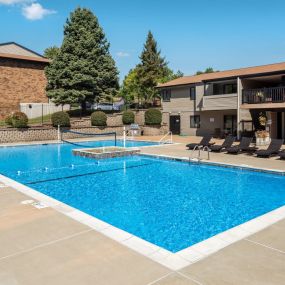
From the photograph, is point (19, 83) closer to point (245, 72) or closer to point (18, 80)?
point (18, 80)

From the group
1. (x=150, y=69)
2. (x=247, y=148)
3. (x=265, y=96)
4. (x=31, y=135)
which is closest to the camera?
(x=247, y=148)

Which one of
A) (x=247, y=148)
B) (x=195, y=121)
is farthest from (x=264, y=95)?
(x=195, y=121)

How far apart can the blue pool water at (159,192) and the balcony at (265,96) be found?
32.5 ft

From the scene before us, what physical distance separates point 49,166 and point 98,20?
85.4ft

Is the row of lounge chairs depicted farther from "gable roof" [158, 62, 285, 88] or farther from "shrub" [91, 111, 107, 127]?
"shrub" [91, 111, 107, 127]

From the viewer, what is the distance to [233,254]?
5566 mm

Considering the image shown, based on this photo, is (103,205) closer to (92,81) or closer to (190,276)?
(190,276)

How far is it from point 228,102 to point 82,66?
1699 cm

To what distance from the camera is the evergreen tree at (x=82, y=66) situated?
3456 cm

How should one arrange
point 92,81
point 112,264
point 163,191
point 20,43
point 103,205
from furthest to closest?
1. point 20,43
2. point 92,81
3. point 163,191
4. point 103,205
5. point 112,264

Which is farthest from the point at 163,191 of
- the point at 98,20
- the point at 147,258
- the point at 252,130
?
the point at 98,20

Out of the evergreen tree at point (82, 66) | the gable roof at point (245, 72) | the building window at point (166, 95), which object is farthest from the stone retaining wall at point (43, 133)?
the gable roof at point (245, 72)

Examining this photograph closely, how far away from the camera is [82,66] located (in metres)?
34.6

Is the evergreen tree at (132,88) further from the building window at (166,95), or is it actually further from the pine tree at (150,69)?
the building window at (166,95)
